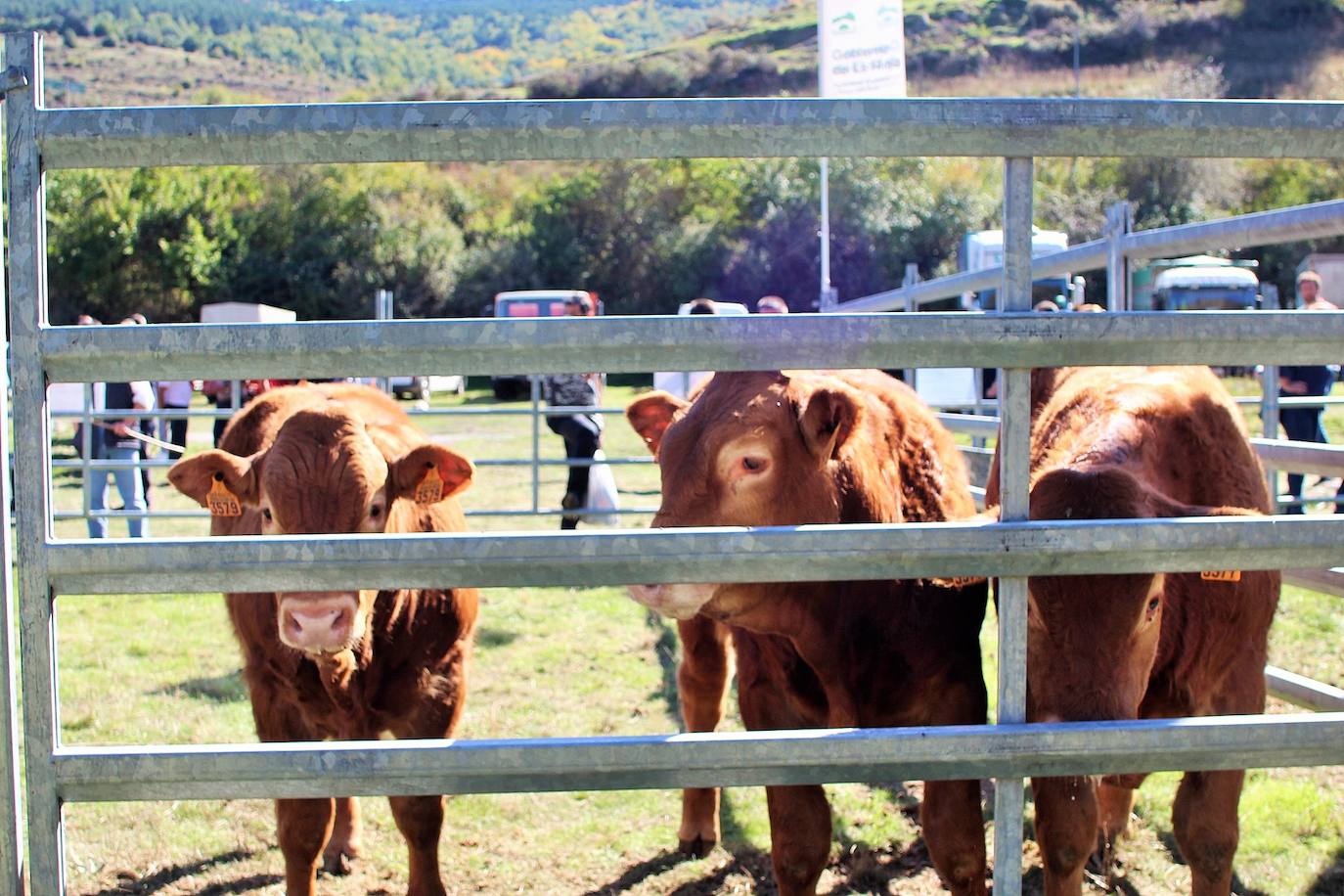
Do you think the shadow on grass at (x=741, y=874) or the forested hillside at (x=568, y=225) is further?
the forested hillside at (x=568, y=225)

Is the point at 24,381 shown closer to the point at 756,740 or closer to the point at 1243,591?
the point at 756,740

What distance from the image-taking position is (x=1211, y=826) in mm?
3061

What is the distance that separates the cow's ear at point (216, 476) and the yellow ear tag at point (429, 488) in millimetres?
536

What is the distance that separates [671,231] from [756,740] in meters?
42.5

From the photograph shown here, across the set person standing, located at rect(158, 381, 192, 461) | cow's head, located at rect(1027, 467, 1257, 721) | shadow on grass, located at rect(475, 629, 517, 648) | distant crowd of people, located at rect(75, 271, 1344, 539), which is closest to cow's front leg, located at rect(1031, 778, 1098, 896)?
cow's head, located at rect(1027, 467, 1257, 721)

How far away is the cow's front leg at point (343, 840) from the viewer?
14.5ft

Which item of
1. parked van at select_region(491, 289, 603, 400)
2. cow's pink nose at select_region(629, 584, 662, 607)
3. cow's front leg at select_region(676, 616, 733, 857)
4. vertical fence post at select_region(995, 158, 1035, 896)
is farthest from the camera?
parked van at select_region(491, 289, 603, 400)

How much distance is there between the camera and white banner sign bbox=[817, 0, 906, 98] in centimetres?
1652

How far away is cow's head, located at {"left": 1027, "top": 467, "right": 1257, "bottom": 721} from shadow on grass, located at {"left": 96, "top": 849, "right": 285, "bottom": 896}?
2853 millimetres

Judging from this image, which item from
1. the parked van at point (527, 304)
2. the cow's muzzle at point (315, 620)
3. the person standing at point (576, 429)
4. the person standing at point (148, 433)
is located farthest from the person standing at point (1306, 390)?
the parked van at point (527, 304)

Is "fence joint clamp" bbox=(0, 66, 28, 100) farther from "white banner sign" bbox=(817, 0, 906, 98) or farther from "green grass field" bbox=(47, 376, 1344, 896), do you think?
"white banner sign" bbox=(817, 0, 906, 98)

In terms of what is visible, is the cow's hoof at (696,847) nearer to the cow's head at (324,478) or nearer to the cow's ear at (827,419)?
the cow's head at (324,478)

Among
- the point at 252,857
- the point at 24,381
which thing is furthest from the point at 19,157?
the point at 252,857

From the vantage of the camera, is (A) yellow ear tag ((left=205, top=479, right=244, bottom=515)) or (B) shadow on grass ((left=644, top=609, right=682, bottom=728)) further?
(B) shadow on grass ((left=644, top=609, right=682, bottom=728))
